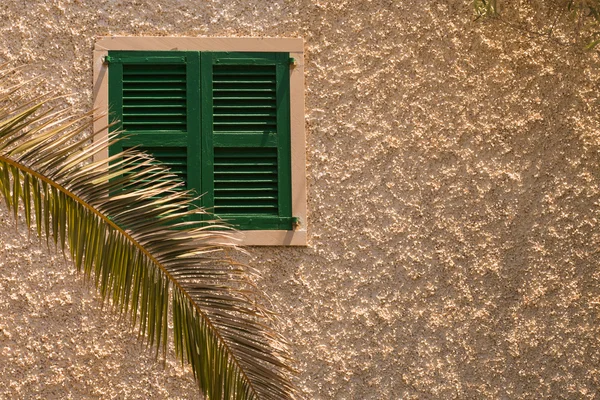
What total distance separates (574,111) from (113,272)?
3.03 m

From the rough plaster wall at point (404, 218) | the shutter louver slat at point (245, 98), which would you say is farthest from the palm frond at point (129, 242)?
the shutter louver slat at point (245, 98)

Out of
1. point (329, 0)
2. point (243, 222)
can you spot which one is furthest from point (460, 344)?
point (329, 0)

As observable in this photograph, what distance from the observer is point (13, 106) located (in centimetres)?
491

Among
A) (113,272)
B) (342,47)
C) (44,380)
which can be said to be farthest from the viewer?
(342,47)

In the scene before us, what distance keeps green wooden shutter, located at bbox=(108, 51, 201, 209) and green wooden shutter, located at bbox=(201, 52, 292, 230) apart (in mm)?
70

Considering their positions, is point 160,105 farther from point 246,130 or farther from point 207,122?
point 246,130

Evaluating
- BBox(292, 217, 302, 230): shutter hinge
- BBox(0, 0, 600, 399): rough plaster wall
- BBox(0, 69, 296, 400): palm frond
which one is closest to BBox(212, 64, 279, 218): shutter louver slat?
BBox(292, 217, 302, 230): shutter hinge

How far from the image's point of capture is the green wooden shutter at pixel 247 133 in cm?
501

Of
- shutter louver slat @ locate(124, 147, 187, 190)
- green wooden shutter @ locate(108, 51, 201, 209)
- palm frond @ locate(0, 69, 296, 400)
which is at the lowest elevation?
palm frond @ locate(0, 69, 296, 400)

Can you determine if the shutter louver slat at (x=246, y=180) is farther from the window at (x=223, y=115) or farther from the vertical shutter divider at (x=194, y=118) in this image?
the vertical shutter divider at (x=194, y=118)

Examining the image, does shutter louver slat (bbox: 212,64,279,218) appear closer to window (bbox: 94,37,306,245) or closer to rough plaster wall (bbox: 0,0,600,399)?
window (bbox: 94,37,306,245)

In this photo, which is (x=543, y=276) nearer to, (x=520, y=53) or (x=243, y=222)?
(x=520, y=53)

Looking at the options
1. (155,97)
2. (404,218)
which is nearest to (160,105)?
(155,97)

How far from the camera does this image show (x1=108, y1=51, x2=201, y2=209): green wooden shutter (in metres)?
4.99
